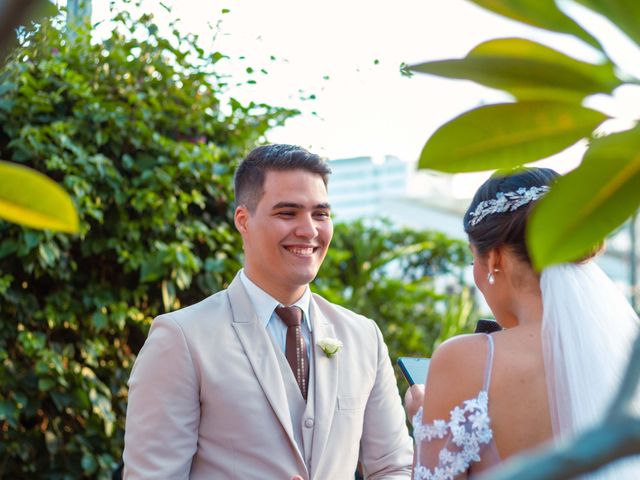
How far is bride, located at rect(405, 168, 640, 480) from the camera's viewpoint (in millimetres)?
2057

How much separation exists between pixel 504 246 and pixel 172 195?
2224mm

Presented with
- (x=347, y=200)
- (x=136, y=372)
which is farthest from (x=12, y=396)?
(x=347, y=200)

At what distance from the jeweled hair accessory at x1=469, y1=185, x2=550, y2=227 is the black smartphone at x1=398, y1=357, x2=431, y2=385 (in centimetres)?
50

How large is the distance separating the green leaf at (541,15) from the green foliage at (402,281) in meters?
4.91

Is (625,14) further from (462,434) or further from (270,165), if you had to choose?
(270,165)

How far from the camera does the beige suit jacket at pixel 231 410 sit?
2.50 meters

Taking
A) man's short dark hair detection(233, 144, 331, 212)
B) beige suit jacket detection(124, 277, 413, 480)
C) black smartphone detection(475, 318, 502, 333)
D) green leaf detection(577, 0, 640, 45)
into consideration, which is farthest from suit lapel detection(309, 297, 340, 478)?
green leaf detection(577, 0, 640, 45)

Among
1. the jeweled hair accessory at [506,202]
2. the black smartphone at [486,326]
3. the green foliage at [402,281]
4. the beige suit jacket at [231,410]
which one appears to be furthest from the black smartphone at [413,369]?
the green foliage at [402,281]

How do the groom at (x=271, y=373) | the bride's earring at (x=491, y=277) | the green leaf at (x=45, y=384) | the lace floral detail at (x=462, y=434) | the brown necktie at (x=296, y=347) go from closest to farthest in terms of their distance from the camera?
1. the lace floral detail at (x=462, y=434)
2. the bride's earring at (x=491, y=277)
3. the groom at (x=271, y=373)
4. the brown necktie at (x=296, y=347)
5. the green leaf at (x=45, y=384)

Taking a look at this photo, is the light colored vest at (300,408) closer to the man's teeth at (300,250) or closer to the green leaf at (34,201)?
the man's teeth at (300,250)

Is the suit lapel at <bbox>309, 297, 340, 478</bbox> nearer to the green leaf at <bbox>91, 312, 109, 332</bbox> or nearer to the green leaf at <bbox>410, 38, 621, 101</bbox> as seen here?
the green leaf at <bbox>91, 312, 109, 332</bbox>

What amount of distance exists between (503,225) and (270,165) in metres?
0.98

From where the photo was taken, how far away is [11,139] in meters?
3.95

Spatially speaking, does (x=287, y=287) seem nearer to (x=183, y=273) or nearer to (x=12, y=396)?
(x=183, y=273)
